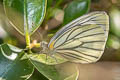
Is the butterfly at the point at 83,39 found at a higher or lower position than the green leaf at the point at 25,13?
lower

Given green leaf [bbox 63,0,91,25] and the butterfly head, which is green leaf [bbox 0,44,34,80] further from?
green leaf [bbox 63,0,91,25]

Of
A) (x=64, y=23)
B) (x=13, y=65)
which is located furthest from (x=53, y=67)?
(x=64, y=23)

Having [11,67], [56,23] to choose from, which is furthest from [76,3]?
[11,67]

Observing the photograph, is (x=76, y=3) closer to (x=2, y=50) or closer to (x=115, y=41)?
(x=115, y=41)

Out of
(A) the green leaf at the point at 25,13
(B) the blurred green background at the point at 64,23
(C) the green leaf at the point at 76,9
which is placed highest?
(A) the green leaf at the point at 25,13

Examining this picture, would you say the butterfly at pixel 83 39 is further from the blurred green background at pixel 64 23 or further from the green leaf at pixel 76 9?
the green leaf at pixel 76 9

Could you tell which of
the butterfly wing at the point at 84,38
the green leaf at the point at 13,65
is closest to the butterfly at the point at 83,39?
the butterfly wing at the point at 84,38

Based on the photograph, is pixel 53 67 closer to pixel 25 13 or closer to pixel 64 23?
pixel 25 13
